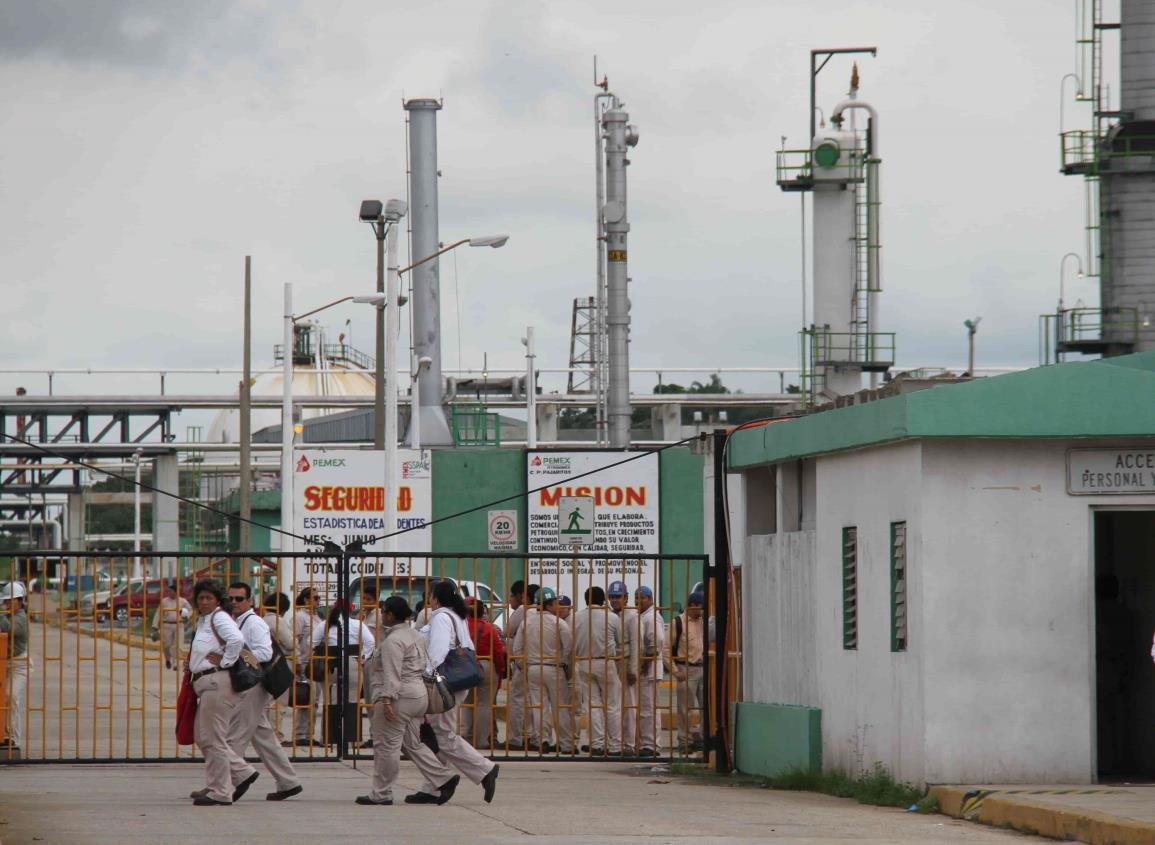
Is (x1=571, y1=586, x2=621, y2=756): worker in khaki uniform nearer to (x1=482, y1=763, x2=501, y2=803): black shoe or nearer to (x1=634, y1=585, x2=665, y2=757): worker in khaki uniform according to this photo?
(x1=634, y1=585, x2=665, y2=757): worker in khaki uniform

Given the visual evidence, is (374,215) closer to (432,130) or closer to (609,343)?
(609,343)

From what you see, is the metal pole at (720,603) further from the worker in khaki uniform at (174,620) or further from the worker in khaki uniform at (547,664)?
the worker in khaki uniform at (174,620)

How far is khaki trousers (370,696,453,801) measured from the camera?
1350cm

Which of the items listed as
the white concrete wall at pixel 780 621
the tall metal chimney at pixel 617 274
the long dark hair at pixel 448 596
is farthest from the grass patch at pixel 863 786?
the tall metal chimney at pixel 617 274

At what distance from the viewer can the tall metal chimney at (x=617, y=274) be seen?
35094 millimetres

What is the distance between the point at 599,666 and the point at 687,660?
198cm

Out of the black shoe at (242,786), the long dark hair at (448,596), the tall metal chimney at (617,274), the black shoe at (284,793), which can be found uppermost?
the tall metal chimney at (617,274)

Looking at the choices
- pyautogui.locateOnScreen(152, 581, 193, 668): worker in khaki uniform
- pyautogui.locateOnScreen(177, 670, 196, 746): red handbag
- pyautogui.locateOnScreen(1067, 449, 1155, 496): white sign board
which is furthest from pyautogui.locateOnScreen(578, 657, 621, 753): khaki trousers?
pyautogui.locateOnScreen(1067, 449, 1155, 496): white sign board

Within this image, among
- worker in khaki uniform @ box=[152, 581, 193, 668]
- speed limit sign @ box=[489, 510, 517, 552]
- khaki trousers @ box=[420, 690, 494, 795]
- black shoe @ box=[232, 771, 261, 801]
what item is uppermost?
speed limit sign @ box=[489, 510, 517, 552]

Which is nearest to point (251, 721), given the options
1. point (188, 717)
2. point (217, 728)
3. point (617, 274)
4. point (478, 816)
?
point (217, 728)

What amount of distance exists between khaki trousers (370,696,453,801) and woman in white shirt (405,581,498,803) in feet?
0.34

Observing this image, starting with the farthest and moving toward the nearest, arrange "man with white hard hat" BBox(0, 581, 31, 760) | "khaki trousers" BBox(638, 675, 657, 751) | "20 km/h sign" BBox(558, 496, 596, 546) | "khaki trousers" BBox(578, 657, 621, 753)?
"20 km/h sign" BBox(558, 496, 596, 546)
"khaki trousers" BBox(578, 657, 621, 753)
"khaki trousers" BBox(638, 675, 657, 751)
"man with white hard hat" BBox(0, 581, 31, 760)

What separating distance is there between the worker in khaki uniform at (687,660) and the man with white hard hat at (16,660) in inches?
248

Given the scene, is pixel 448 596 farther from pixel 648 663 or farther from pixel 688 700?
pixel 648 663
